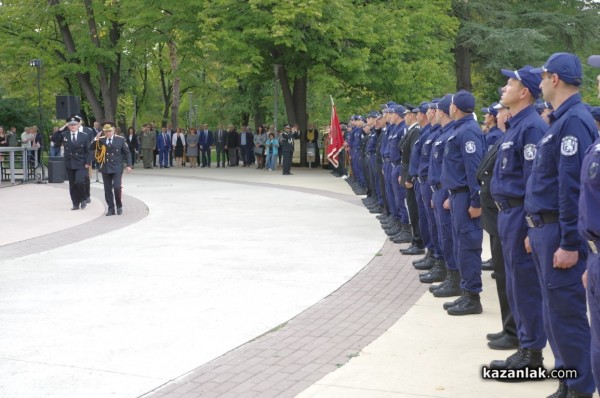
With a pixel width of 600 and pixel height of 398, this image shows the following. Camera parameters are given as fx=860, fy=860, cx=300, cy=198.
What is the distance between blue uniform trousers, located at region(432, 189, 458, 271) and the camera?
28.1 feet

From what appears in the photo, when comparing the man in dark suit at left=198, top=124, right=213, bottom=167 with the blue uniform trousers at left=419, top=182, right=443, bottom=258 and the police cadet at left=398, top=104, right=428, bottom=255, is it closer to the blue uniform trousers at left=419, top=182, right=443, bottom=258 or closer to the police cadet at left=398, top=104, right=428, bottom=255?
the police cadet at left=398, top=104, right=428, bottom=255

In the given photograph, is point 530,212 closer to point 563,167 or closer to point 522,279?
point 563,167

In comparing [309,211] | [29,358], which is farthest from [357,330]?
[309,211]

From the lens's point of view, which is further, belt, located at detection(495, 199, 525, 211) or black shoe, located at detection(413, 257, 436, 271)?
black shoe, located at detection(413, 257, 436, 271)

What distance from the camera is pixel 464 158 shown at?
25.9 ft

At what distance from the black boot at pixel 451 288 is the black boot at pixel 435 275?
723 millimetres

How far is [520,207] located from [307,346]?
2.11m

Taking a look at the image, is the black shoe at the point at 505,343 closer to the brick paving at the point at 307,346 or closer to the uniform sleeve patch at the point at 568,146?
the brick paving at the point at 307,346

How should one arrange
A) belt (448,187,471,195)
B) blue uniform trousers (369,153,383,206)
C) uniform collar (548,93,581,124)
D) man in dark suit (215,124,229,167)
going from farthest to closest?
man in dark suit (215,124,229,167) < blue uniform trousers (369,153,383,206) < belt (448,187,471,195) < uniform collar (548,93,581,124)

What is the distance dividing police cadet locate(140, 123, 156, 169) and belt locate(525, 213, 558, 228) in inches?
1206

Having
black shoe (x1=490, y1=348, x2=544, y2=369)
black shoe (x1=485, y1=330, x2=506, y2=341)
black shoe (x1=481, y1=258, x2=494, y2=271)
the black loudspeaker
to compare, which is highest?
the black loudspeaker

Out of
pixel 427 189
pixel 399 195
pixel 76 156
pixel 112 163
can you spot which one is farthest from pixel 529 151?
pixel 76 156

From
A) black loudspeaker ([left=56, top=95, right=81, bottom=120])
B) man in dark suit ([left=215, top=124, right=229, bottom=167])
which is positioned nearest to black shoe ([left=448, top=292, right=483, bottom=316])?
black loudspeaker ([left=56, top=95, right=81, bottom=120])

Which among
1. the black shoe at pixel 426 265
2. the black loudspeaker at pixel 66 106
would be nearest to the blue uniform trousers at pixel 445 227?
the black shoe at pixel 426 265
